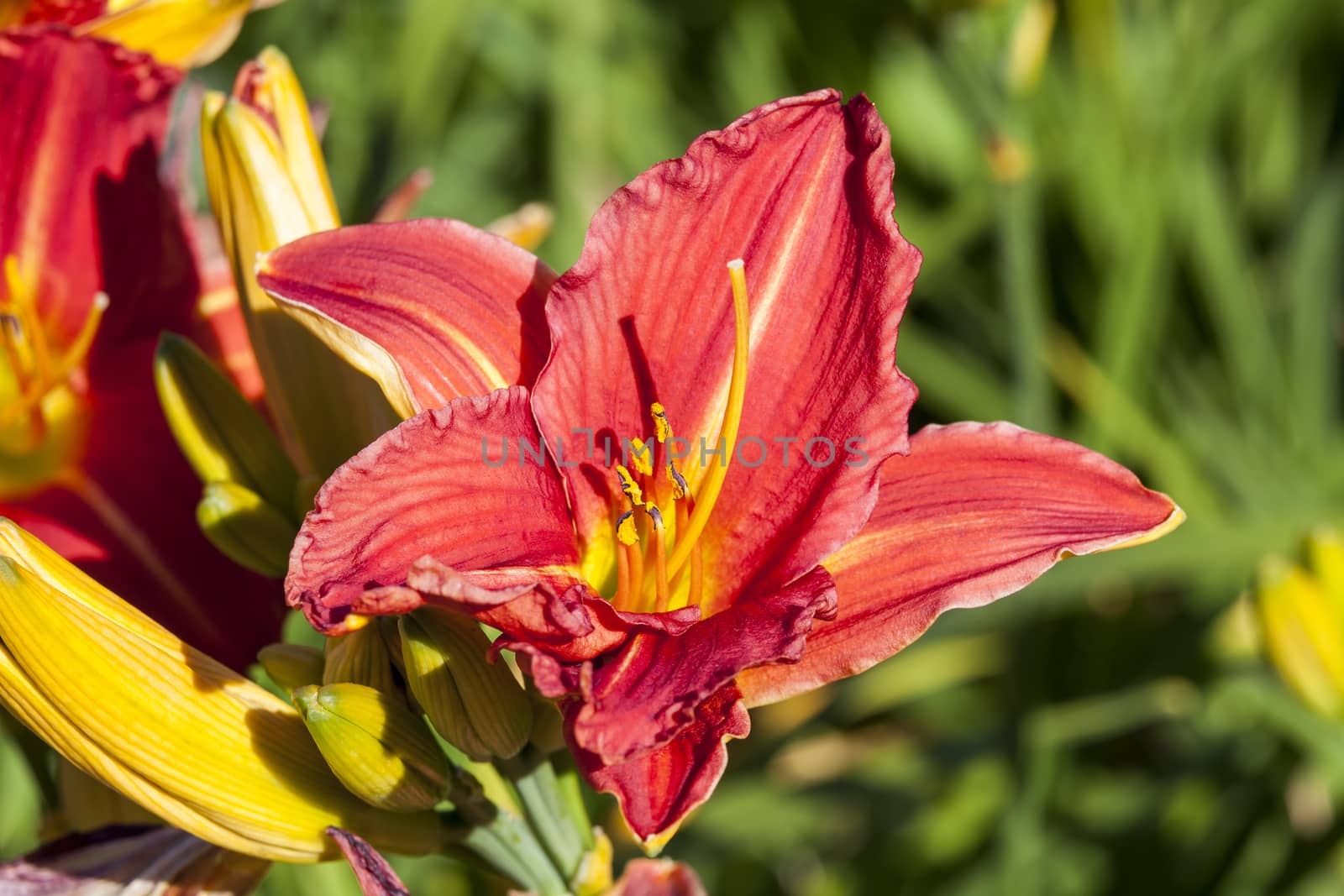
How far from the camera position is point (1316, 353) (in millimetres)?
1639

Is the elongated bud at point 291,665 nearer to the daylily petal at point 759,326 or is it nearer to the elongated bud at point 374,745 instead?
the elongated bud at point 374,745

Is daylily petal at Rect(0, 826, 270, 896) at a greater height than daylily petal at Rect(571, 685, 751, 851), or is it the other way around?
daylily petal at Rect(571, 685, 751, 851)

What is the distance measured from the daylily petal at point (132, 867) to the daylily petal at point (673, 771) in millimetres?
271

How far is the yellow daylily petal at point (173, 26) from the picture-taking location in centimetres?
79

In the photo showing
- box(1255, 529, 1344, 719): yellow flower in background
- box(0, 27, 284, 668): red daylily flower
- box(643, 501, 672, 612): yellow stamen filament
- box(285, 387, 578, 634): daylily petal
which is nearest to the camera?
box(285, 387, 578, 634): daylily petal

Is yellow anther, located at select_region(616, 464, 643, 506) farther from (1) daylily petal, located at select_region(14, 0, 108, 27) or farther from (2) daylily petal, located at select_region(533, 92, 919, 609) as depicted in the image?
(1) daylily petal, located at select_region(14, 0, 108, 27)

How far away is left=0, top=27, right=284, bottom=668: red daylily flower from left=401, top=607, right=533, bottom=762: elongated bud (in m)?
0.19

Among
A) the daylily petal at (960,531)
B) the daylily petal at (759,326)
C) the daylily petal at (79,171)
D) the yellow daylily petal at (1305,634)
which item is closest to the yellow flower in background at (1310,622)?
the yellow daylily petal at (1305,634)

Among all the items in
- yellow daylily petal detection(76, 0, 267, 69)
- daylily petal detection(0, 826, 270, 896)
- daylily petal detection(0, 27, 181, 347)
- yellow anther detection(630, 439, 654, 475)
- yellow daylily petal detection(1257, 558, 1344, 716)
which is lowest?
yellow daylily petal detection(1257, 558, 1344, 716)

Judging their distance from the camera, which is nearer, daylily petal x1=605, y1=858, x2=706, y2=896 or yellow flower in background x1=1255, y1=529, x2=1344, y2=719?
daylily petal x1=605, y1=858, x2=706, y2=896

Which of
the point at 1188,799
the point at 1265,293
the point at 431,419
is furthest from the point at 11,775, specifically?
the point at 1265,293

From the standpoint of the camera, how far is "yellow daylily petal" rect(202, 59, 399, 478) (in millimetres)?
707

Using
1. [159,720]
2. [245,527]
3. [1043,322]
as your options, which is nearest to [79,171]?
[245,527]

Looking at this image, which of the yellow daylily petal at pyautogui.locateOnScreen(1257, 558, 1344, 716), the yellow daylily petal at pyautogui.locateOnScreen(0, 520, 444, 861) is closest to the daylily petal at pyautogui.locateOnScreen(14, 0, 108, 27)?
the yellow daylily petal at pyautogui.locateOnScreen(0, 520, 444, 861)
